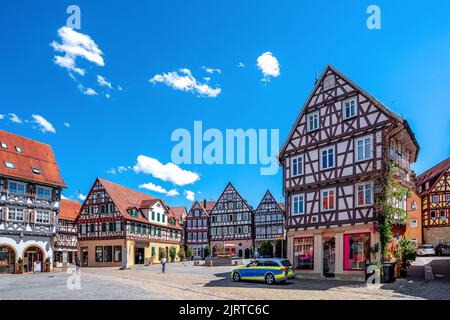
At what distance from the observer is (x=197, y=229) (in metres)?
73.5

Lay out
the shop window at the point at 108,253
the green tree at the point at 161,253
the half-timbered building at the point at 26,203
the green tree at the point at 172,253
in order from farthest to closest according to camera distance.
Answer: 1. the green tree at the point at 172,253
2. the green tree at the point at 161,253
3. the shop window at the point at 108,253
4. the half-timbered building at the point at 26,203

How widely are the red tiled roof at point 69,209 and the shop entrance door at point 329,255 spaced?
46.4 metres

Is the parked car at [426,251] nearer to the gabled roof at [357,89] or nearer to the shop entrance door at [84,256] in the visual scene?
the gabled roof at [357,89]

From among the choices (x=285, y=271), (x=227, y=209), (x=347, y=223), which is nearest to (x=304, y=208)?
(x=347, y=223)

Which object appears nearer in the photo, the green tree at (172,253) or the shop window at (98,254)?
the shop window at (98,254)

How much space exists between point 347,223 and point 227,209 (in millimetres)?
45972

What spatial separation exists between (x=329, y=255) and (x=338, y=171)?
560 centimetres

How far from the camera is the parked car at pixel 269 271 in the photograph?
2344cm

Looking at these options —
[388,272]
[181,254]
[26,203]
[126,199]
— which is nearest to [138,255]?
[126,199]

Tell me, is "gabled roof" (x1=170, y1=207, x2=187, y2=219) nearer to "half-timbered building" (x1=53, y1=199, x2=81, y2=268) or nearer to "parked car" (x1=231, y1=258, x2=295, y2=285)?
"half-timbered building" (x1=53, y1=199, x2=81, y2=268)

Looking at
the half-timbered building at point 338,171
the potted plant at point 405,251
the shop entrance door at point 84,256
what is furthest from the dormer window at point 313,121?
the shop entrance door at point 84,256

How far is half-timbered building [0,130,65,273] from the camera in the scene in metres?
34.9

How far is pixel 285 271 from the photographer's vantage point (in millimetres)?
23453

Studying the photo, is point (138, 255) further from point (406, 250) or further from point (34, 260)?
point (406, 250)
